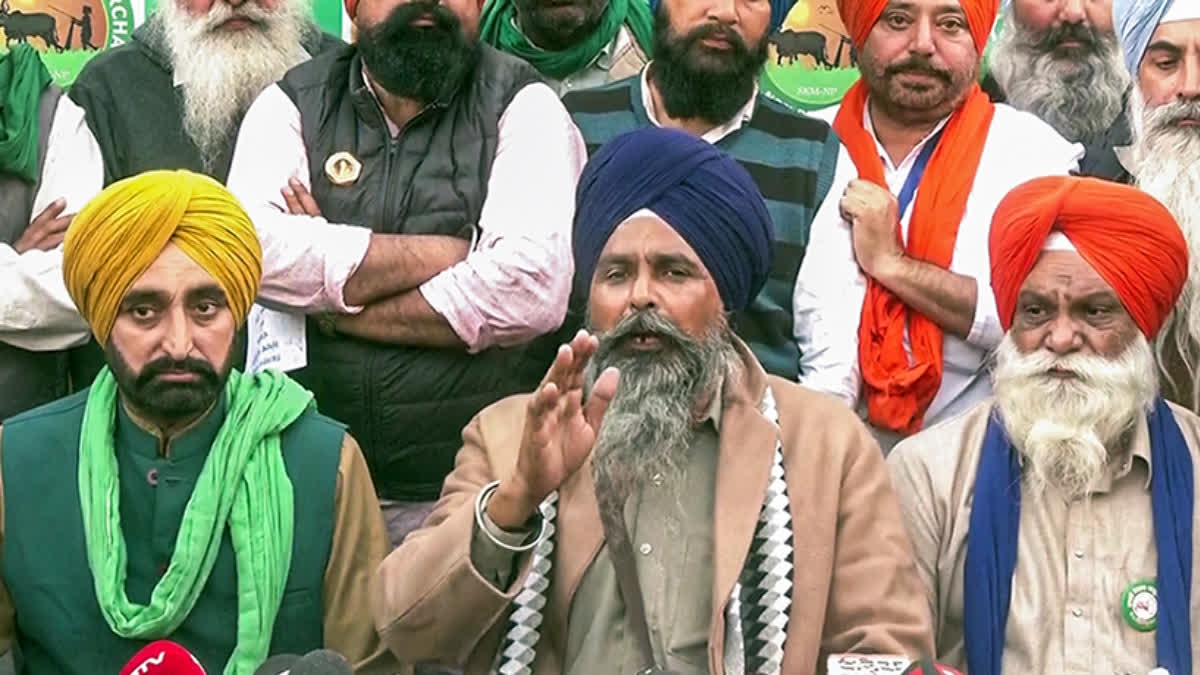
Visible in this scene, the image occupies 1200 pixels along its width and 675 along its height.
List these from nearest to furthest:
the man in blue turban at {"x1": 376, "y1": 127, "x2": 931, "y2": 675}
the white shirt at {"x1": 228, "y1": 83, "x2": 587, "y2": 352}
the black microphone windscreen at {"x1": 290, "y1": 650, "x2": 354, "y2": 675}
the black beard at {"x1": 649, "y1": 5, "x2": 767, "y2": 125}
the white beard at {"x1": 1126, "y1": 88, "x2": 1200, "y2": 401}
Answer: the black microphone windscreen at {"x1": 290, "y1": 650, "x2": 354, "y2": 675}, the man in blue turban at {"x1": 376, "y1": 127, "x2": 931, "y2": 675}, the white shirt at {"x1": 228, "y1": 83, "x2": 587, "y2": 352}, the black beard at {"x1": 649, "y1": 5, "x2": 767, "y2": 125}, the white beard at {"x1": 1126, "y1": 88, "x2": 1200, "y2": 401}

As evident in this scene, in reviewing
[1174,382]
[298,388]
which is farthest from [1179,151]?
[298,388]

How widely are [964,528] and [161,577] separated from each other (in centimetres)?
186

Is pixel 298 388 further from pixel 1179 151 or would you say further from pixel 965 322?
pixel 1179 151

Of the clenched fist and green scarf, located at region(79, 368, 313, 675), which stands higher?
the clenched fist

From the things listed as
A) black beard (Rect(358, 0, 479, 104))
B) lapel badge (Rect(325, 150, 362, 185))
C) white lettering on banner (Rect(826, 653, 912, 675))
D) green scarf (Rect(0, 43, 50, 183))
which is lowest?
white lettering on banner (Rect(826, 653, 912, 675))

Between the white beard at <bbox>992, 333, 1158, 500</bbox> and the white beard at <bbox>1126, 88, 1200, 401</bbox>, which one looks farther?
the white beard at <bbox>1126, 88, 1200, 401</bbox>

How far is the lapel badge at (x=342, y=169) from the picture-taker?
598 centimetres

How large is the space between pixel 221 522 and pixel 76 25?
290cm

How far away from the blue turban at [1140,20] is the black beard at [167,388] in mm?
2848

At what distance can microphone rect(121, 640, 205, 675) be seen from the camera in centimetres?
409

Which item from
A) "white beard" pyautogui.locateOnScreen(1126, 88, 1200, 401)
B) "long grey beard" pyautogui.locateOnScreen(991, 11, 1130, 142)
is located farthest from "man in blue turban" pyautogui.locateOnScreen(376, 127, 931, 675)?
"long grey beard" pyautogui.locateOnScreen(991, 11, 1130, 142)

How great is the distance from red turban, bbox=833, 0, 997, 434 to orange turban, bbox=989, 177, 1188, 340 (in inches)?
17.5

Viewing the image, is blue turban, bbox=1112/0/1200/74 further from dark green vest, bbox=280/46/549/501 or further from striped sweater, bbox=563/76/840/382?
dark green vest, bbox=280/46/549/501

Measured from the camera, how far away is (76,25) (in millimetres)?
7602
